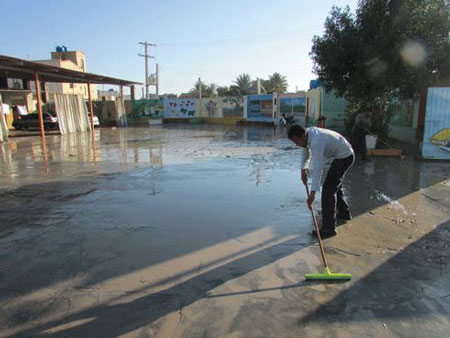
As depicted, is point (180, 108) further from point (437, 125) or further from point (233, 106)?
point (437, 125)

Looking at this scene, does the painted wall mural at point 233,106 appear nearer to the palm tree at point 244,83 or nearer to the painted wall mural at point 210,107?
the painted wall mural at point 210,107

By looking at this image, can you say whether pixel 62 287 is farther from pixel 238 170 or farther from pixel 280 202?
pixel 238 170

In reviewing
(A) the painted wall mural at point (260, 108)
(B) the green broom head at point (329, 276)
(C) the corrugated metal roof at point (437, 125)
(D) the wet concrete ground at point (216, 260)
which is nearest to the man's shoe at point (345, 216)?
(D) the wet concrete ground at point (216, 260)

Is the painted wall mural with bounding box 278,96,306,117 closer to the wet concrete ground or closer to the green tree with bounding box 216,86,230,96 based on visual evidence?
the wet concrete ground

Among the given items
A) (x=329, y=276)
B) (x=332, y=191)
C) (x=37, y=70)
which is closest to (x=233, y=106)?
(x=37, y=70)

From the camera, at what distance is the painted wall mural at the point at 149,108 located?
1495 inches

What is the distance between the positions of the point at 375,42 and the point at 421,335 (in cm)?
1051

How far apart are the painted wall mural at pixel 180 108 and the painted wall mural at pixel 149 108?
547mm

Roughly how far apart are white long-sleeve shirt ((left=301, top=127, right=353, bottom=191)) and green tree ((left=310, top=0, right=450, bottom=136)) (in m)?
7.71

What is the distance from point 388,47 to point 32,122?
26.1 meters

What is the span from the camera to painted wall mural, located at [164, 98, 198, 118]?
37.6 meters

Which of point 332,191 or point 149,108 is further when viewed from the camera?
point 149,108

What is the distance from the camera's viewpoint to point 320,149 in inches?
170

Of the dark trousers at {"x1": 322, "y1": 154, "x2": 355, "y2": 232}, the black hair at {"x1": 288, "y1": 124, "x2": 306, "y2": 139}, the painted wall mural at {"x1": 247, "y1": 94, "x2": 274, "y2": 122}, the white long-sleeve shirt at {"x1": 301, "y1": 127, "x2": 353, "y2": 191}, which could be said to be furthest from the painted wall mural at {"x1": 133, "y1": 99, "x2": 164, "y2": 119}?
the black hair at {"x1": 288, "y1": 124, "x2": 306, "y2": 139}
